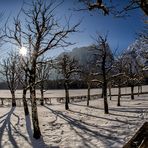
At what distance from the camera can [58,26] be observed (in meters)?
16.9

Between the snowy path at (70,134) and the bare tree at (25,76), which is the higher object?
the bare tree at (25,76)

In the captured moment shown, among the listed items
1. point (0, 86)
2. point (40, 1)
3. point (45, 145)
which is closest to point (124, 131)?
point (45, 145)

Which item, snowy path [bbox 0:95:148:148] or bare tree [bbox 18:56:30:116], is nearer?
snowy path [bbox 0:95:148:148]

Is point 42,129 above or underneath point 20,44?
underneath

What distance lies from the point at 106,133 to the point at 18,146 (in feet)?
18.5

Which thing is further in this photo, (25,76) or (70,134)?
(25,76)

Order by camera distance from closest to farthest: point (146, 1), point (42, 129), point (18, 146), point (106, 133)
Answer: point (146, 1) → point (18, 146) → point (106, 133) → point (42, 129)

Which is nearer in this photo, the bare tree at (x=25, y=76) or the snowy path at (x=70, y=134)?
the snowy path at (x=70, y=134)

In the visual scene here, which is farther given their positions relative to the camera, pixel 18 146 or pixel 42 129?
pixel 42 129

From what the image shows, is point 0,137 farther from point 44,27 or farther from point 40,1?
point 40,1

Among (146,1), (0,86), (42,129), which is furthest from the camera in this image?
(0,86)

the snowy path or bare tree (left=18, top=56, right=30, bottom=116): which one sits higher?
bare tree (left=18, top=56, right=30, bottom=116)

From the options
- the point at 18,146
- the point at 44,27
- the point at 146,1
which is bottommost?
the point at 18,146

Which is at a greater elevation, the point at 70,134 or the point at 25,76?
the point at 25,76
